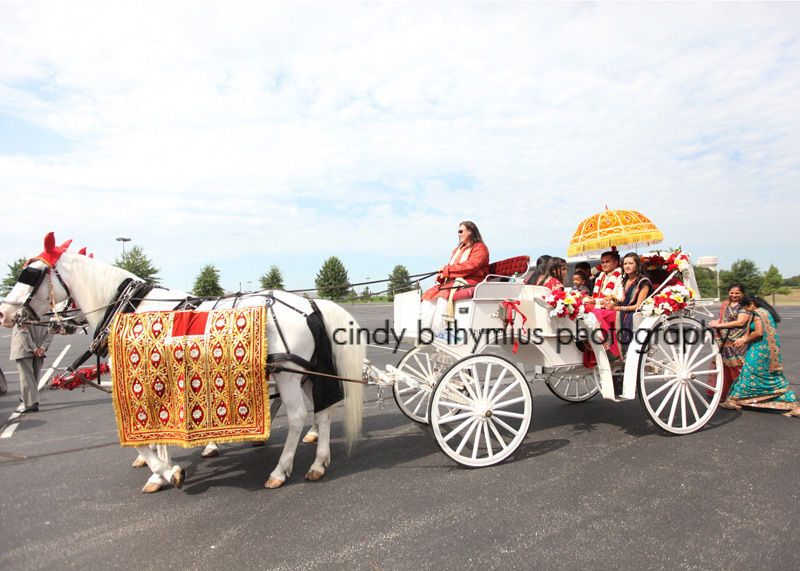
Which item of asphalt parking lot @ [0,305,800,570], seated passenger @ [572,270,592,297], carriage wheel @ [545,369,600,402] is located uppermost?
seated passenger @ [572,270,592,297]

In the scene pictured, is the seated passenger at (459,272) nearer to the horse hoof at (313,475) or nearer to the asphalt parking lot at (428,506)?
the asphalt parking lot at (428,506)

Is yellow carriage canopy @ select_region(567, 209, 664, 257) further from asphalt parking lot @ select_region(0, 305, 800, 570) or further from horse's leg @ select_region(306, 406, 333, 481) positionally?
horse's leg @ select_region(306, 406, 333, 481)

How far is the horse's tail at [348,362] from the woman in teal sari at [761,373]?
4496 millimetres

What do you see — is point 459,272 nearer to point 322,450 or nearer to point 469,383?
point 469,383

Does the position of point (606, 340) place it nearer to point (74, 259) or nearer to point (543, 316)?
point (543, 316)

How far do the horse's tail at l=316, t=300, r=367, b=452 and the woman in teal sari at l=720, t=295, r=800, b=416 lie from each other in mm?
4496

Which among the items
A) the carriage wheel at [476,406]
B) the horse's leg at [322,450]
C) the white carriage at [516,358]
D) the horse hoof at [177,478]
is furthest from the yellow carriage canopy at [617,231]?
the horse hoof at [177,478]

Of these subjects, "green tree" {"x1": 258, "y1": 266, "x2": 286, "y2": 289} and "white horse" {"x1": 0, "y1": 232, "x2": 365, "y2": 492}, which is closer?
"white horse" {"x1": 0, "y1": 232, "x2": 365, "y2": 492}

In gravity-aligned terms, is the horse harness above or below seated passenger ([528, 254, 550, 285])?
below

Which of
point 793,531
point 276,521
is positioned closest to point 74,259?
point 276,521

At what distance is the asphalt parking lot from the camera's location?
264cm

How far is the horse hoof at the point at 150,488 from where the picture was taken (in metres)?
3.60

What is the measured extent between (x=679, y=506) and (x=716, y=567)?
0.68 metres

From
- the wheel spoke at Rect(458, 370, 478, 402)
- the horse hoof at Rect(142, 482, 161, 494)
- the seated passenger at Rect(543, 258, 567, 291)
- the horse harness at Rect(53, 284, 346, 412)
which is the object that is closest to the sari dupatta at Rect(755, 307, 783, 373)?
the seated passenger at Rect(543, 258, 567, 291)
